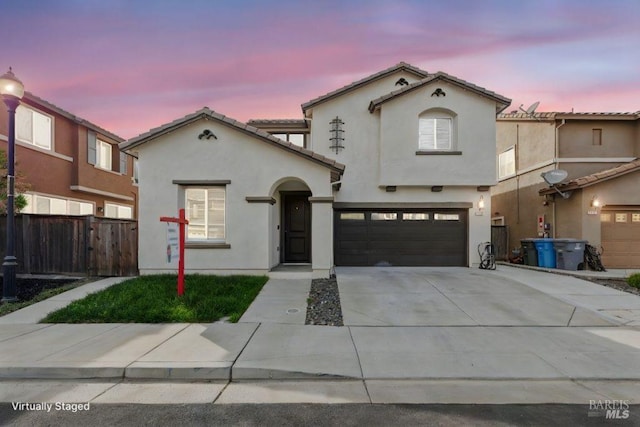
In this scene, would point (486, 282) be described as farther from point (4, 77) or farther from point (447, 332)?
point (4, 77)

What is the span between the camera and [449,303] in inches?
300

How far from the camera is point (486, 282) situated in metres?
9.69

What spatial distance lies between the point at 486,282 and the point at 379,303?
4.00 metres

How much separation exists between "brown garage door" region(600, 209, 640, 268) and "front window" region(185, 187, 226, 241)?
13777 millimetres

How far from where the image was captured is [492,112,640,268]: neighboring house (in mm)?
12734

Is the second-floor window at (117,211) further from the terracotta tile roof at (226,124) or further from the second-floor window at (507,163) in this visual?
the second-floor window at (507,163)

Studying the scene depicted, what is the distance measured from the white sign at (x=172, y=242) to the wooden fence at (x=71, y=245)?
338 centimetres

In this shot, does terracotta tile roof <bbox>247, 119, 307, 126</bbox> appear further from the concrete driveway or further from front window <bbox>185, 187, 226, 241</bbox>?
the concrete driveway

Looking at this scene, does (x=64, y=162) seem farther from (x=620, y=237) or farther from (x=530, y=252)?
(x=620, y=237)

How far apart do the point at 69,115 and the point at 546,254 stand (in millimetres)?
19441

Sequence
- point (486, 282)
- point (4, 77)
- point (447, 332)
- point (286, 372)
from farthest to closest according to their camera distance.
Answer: point (486, 282) < point (4, 77) < point (447, 332) < point (286, 372)

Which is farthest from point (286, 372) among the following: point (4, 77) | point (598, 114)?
point (598, 114)

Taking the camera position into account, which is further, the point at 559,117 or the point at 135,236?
the point at 559,117

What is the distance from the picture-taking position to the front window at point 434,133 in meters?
12.5
